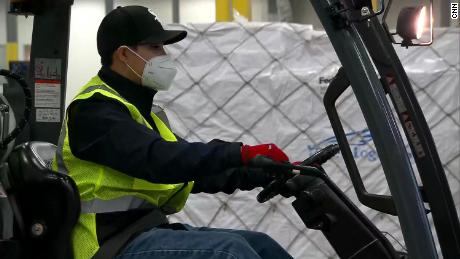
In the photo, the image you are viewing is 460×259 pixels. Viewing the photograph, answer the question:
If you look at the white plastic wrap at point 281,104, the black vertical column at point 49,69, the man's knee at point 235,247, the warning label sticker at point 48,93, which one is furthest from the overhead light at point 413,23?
the white plastic wrap at point 281,104

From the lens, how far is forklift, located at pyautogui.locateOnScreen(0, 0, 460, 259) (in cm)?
266

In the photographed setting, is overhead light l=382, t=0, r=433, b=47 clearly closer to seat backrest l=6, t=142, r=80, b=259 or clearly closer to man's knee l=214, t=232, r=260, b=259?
man's knee l=214, t=232, r=260, b=259

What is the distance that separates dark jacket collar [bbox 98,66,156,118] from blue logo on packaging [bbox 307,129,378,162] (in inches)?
135

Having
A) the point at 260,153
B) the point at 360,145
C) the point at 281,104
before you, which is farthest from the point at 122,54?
the point at 360,145

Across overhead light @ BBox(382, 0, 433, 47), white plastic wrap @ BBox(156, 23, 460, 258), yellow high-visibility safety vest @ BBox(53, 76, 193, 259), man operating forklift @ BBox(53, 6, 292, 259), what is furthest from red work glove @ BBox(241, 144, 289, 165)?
white plastic wrap @ BBox(156, 23, 460, 258)

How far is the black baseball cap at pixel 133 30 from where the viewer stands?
127 inches

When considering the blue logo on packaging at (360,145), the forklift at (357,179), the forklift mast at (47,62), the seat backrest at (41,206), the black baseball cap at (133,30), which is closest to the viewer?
the forklift at (357,179)

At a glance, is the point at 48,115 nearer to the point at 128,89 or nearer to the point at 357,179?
the point at 128,89

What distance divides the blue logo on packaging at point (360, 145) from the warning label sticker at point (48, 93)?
2.83m

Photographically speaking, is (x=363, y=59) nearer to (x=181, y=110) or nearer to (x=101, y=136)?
(x=101, y=136)

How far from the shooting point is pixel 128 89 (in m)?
3.24

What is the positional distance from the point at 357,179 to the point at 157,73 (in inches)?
33.6

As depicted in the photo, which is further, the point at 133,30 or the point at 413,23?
the point at 133,30

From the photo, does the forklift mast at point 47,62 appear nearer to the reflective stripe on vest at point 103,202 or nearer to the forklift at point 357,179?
the forklift at point 357,179
